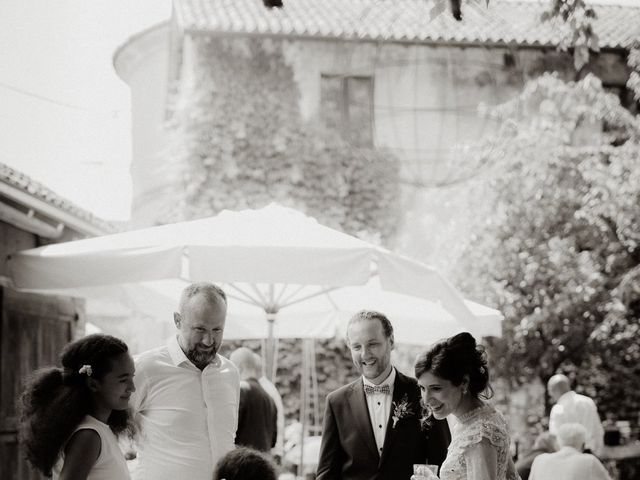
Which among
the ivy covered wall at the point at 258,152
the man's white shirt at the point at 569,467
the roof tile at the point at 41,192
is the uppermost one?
the ivy covered wall at the point at 258,152

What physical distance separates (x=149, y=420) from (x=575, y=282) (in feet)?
33.8

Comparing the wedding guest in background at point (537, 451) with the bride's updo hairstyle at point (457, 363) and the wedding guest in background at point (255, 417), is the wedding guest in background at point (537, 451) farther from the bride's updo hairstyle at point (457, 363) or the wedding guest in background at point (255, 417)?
the bride's updo hairstyle at point (457, 363)

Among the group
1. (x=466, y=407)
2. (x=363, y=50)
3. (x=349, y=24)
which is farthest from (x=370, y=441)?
(x=363, y=50)

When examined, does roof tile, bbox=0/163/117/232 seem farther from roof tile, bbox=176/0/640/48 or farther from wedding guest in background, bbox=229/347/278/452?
roof tile, bbox=176/0/640/48

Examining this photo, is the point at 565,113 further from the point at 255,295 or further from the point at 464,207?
the point at 255,295

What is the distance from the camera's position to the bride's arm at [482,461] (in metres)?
3.82

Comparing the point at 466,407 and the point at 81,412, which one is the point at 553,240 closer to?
the point at 466,407

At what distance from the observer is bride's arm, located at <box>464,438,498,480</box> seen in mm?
3824

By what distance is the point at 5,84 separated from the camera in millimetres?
17484

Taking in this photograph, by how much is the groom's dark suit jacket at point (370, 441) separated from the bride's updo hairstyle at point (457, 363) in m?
1.15

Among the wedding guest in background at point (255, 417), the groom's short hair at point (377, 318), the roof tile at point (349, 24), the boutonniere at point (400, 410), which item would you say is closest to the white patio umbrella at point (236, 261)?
the groom's short hair at point (377, 318)

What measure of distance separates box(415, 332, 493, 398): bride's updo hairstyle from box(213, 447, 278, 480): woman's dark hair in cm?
97

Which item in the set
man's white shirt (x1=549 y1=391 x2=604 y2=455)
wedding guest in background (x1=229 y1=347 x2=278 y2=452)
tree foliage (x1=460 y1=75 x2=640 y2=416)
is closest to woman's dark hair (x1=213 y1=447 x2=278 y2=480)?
wedding guest in background (x1=229 y1=347 x2=278 y2=452)

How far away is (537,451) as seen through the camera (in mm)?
9625
